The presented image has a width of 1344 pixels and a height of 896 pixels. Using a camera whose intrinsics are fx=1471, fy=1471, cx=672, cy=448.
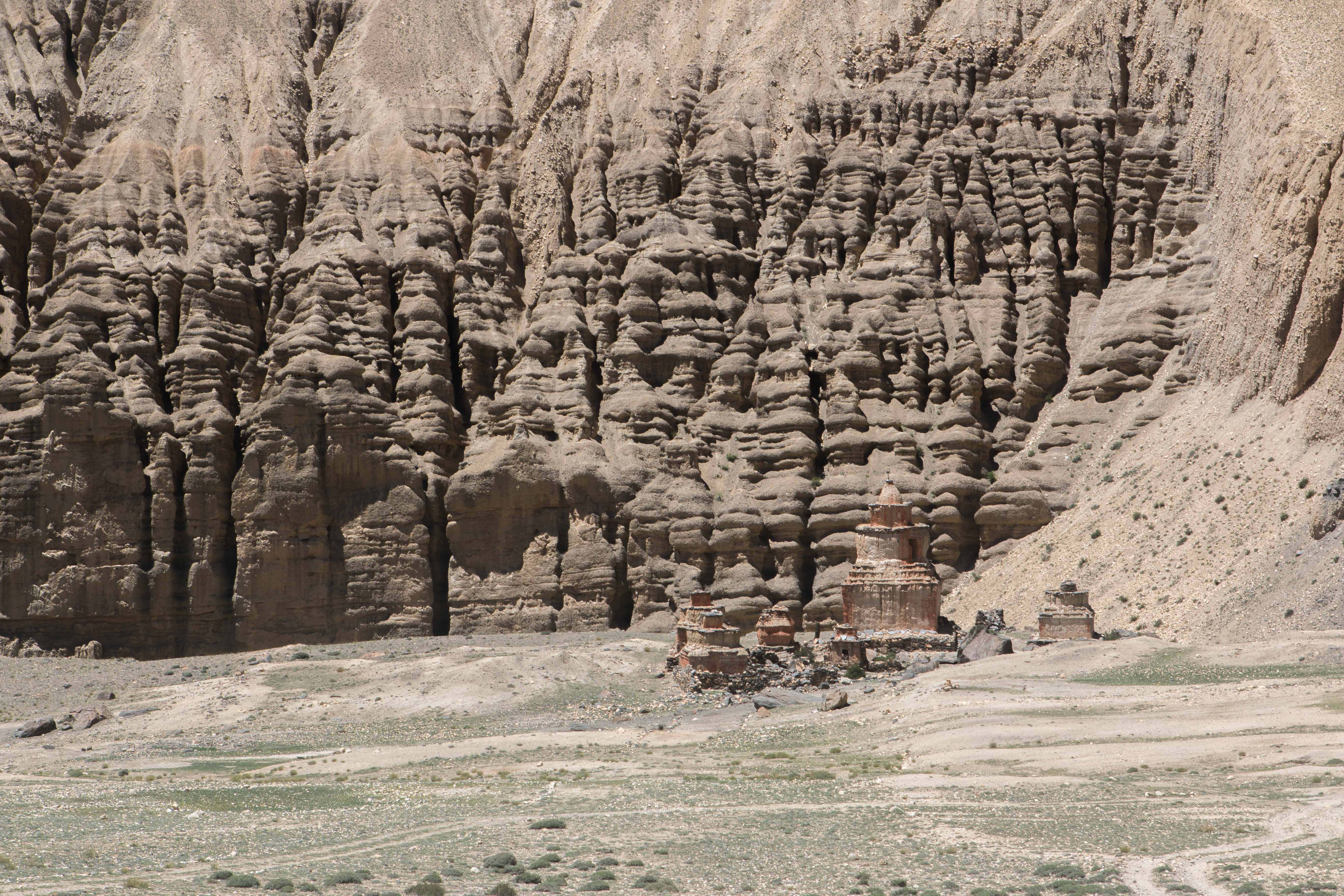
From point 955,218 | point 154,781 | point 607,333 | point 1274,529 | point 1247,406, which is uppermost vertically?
point 955,218

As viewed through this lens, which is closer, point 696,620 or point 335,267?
point 696,620

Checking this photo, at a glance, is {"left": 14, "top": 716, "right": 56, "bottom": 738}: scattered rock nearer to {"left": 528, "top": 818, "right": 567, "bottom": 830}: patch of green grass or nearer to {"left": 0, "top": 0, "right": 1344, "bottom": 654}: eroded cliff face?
{"left": 0, "top": 0, "right": 1344, "bottom": 654}: eroded cliff face

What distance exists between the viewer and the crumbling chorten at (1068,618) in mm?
43469

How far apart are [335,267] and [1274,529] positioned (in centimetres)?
4166

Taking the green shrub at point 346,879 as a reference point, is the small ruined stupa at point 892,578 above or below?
above

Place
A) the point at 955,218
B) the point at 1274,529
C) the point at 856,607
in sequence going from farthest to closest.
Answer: the point at 955,218 → the point at 856,607 → the point at 1274,529

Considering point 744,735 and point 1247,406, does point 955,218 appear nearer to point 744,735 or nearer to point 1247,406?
point 1247,406

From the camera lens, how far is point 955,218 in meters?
64.7

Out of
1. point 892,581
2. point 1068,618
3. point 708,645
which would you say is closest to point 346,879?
point 708,645

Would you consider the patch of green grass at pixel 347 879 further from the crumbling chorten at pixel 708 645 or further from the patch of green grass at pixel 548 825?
the crumbling chorten at pixel 708 645

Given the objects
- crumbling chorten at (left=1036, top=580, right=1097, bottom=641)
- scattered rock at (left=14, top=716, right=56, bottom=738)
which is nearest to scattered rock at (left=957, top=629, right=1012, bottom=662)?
crumbling chorten at (left=1036, top=580, right=1097, bottom=641)

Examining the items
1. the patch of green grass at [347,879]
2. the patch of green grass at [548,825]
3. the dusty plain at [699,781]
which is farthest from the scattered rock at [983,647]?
the patch of green grass at [347,879]

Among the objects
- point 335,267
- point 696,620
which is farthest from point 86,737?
point 335,267

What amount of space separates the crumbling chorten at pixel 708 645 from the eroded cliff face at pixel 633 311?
11.2 metres
